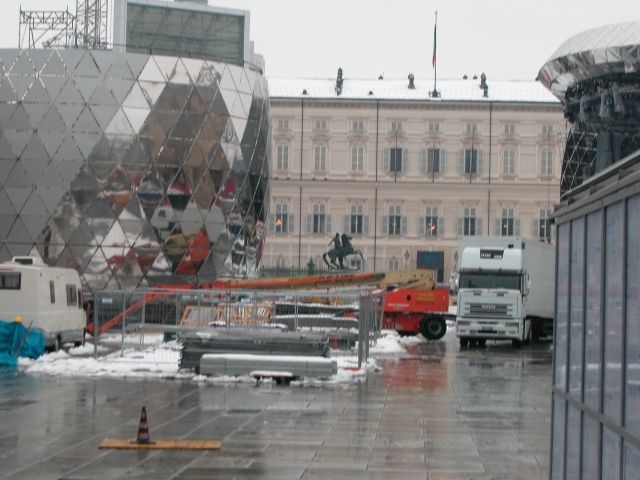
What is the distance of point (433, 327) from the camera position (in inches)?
1706

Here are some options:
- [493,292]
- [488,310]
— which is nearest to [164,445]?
[488,310]

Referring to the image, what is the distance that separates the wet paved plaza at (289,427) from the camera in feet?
41.5

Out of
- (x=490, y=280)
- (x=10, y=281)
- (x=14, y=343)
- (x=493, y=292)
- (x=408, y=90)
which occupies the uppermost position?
(x=408, y=90)

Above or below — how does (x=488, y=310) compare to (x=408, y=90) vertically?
below

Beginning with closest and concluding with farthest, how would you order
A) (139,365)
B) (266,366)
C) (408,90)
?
(266,366)
(139,365)
(408,90)

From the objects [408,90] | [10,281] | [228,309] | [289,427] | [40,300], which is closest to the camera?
[289,427]

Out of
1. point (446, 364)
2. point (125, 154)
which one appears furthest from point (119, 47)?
point (446, 364)

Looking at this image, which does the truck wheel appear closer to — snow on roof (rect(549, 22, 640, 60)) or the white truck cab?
the white truck cab

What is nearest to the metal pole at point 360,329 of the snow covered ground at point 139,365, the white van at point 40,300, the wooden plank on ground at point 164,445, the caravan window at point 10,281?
the snow covered ground at point 139,365

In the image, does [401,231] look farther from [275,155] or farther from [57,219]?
[57,219]

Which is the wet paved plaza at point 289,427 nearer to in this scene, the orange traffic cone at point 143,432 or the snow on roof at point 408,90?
the orange traffic cone at point 143,432

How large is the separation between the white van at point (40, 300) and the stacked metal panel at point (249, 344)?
17.2ft

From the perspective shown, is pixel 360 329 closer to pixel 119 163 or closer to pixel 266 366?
pixel 266 366

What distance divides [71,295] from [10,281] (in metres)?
3.81
